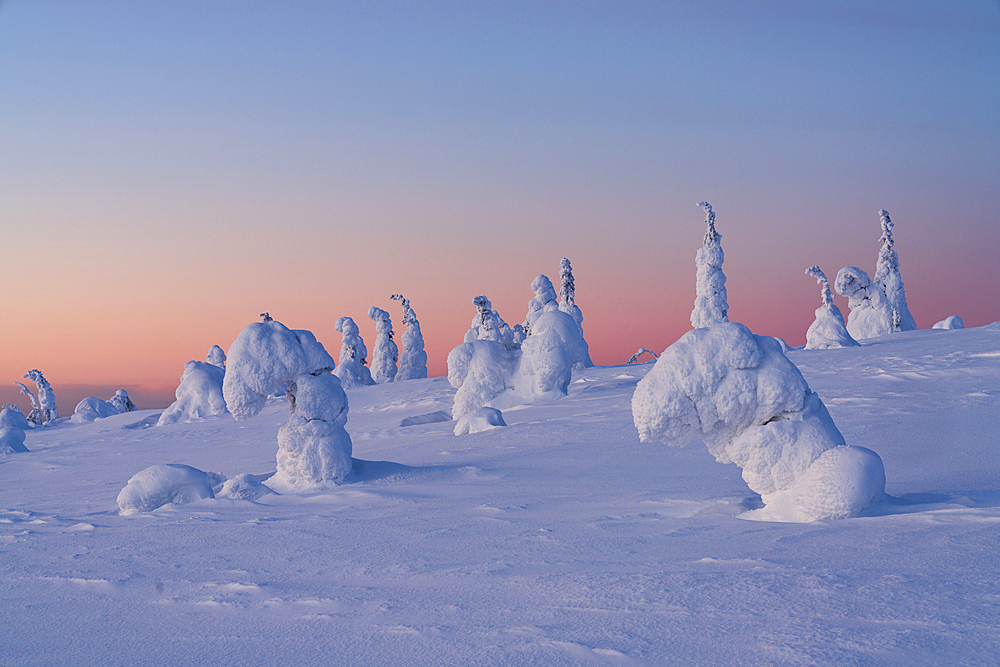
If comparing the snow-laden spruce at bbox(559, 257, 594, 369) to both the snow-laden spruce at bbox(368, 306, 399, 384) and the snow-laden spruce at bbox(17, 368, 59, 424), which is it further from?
the snow-laden spruce at bbox(17, 368, 59, 424)

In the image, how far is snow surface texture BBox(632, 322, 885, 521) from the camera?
21.7ft

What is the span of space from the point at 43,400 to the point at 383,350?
19575 millimetres

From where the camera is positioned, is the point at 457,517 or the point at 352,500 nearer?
the point at 457,517

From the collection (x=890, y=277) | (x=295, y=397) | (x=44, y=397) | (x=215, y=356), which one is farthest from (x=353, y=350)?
(x=295, y=397)

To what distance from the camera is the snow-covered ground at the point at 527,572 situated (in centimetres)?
378

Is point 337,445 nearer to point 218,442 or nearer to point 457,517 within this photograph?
point 457,517

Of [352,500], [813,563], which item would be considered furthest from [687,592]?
[352,500]

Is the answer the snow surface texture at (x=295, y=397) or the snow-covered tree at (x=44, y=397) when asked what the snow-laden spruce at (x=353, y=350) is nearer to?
the snow-covered tree at (x=44, y=397)

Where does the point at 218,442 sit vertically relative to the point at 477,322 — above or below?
below

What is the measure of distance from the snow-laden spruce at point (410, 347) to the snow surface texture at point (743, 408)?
122ft

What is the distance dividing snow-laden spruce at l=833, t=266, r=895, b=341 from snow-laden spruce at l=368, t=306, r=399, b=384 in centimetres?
2499

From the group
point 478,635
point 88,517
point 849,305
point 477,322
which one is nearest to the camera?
point 478,635

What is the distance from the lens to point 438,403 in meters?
24.3

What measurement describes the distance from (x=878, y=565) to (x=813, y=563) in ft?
1.27
